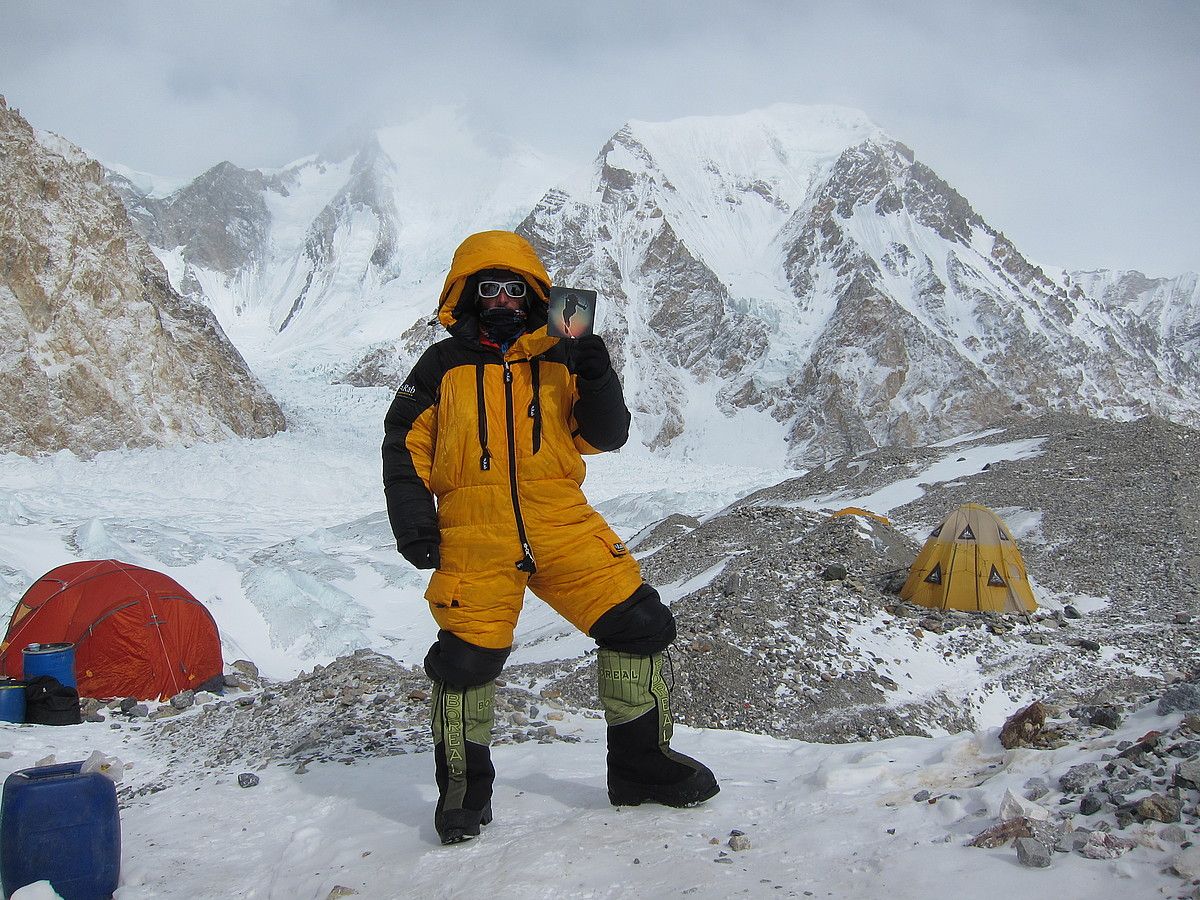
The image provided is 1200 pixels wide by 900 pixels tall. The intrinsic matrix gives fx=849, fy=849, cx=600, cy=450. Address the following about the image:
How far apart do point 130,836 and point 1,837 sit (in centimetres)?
91

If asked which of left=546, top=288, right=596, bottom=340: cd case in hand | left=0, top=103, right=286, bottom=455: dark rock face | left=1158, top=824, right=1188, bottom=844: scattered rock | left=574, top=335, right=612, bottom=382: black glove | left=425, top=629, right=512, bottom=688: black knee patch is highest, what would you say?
left=0, top=103, right=286, bottom=455: dark rock face

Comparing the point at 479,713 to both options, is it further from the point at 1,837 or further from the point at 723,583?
the point at 723,583

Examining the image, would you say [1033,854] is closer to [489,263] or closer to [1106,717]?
[1106,717]

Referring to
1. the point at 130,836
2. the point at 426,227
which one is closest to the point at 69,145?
the point at 130,836

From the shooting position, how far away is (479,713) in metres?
3.34

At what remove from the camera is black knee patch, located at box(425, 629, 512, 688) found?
3.22 m

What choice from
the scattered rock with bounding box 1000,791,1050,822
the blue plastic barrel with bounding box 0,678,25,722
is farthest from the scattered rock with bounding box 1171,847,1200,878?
the blue plastic barrel with bounding box 0,678,25,722

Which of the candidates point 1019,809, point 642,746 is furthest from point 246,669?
point 1019,809

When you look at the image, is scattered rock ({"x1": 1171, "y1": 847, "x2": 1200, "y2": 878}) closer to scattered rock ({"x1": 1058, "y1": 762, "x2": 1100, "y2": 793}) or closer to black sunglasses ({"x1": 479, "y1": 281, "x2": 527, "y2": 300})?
scattered rock ({"x1": 1058, "y1": 762, "x2": 1100, "y2": 793})

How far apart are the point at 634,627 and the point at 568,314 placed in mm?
1240

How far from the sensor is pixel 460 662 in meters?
3.21

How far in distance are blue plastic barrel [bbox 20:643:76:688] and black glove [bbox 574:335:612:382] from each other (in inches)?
223

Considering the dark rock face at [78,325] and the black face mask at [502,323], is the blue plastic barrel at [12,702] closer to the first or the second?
the black face mask at [502,323]

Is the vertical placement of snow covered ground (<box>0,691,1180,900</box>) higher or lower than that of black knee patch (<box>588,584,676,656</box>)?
lower
